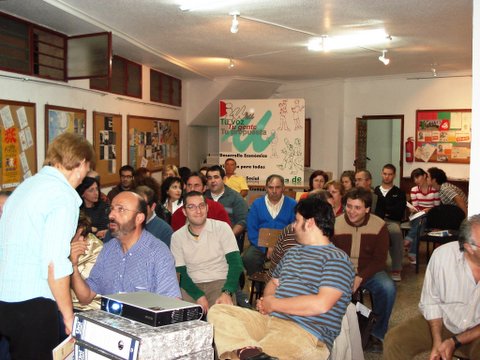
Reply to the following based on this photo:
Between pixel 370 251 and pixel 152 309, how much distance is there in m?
2.79

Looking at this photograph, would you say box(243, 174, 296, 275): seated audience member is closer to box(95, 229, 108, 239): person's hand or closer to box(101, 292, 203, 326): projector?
box(95, 229, 108, 239): person's hand

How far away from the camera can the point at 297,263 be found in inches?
103

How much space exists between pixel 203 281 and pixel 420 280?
10.7 ft

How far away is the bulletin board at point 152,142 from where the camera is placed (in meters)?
8.34

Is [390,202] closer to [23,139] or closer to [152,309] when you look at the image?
[23,139]

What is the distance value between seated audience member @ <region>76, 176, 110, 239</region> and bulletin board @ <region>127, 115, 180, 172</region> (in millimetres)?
3172

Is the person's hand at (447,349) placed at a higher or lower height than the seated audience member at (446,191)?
lower

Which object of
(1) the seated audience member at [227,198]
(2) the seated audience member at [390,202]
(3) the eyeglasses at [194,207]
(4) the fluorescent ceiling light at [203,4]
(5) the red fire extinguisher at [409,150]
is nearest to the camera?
(3) the eyeglasses at [194,207]

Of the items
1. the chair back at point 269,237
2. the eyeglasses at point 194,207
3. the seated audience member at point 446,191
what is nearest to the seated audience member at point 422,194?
the seated audience member at point 446,191

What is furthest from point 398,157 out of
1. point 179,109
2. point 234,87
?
point 179,109

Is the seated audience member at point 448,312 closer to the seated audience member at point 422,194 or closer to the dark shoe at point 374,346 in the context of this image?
the dark shoe at point 374,346

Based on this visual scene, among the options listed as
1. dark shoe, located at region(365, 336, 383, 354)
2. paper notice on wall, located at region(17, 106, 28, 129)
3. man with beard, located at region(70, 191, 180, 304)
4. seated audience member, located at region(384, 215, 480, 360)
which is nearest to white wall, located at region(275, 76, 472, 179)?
dark shoe, located at region(365, 336, 383, 354)

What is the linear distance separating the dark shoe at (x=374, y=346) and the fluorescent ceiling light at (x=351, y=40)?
154 inches

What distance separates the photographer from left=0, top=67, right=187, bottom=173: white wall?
18.0ft
